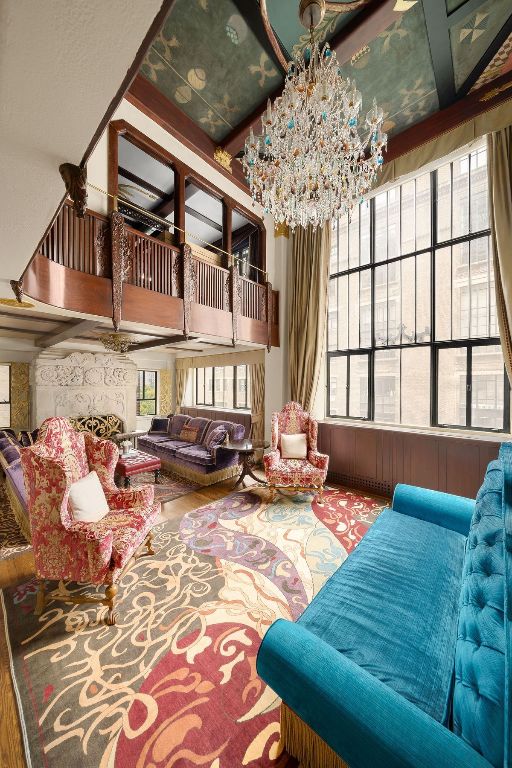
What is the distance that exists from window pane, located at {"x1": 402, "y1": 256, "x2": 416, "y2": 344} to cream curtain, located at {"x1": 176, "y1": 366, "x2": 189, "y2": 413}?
243 inches

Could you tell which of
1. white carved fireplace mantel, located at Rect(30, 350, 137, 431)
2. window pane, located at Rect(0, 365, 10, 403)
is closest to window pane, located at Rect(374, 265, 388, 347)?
white carved fireplace mantel, located at Rect(30, 350, 137, 431)

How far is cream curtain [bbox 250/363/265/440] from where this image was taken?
6.30 metres

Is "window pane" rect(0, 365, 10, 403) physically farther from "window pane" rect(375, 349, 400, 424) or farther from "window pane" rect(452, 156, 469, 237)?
"window pane" rect(452, 156, 469, 237)

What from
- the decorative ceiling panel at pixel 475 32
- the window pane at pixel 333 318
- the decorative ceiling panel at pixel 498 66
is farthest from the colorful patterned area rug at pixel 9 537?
the decorative ceiling panel at pixel 498 66

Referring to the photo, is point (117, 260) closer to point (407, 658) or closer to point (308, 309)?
point (308, 309)

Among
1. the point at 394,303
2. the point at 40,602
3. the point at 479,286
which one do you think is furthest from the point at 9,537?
the point at 479,286

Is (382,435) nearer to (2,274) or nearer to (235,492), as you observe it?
(235,492)

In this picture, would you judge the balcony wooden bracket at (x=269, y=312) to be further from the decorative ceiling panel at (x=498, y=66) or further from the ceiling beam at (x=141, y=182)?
the decorative ceiling panel at (x=498, y=66)

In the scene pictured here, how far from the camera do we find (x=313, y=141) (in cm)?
235

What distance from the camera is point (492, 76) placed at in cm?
321

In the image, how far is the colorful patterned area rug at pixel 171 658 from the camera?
1283 mm

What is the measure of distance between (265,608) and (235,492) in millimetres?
2265

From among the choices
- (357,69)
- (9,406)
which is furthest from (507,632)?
(9,406)

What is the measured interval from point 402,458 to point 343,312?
2.58 metres
